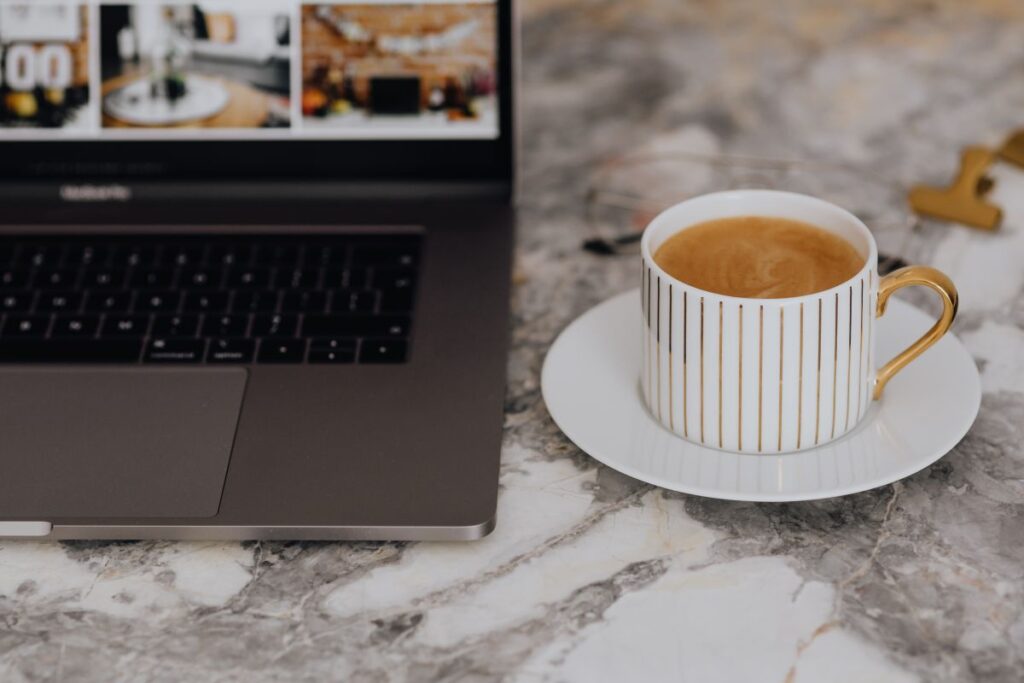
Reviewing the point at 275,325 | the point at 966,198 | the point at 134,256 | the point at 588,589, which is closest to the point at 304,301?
the point at 275,325

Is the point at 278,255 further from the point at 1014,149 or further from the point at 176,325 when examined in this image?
the point at 1014,149

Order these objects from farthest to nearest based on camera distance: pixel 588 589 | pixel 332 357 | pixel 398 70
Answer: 1. pixel 398 70
2. pixel 332 357
3. pixel 588 589

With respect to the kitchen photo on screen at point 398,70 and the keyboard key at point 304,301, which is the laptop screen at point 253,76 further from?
the keyboard key at point 304,301

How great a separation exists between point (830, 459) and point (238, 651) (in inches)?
11.4

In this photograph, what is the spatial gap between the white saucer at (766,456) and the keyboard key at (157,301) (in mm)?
231

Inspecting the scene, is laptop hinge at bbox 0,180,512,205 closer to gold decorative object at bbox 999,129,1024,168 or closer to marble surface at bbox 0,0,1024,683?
marble surface at bbox 0,0,1024,683

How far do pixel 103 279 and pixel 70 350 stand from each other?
2.8 inches

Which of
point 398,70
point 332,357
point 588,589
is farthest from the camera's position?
point 398,70

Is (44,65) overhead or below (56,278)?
overhead

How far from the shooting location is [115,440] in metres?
0.60

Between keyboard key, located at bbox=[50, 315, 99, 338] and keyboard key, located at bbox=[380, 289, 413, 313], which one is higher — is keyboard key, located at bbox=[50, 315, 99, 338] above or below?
below

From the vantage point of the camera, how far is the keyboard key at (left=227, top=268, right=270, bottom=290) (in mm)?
716

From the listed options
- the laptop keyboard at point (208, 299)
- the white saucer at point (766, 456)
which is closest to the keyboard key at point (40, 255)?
the laptop keyboard at point (208, 299)

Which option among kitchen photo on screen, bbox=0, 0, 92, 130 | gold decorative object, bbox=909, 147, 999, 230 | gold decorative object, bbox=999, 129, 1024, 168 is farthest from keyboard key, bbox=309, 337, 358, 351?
gold decorative object, bbox=999, 129, 1024, 168
